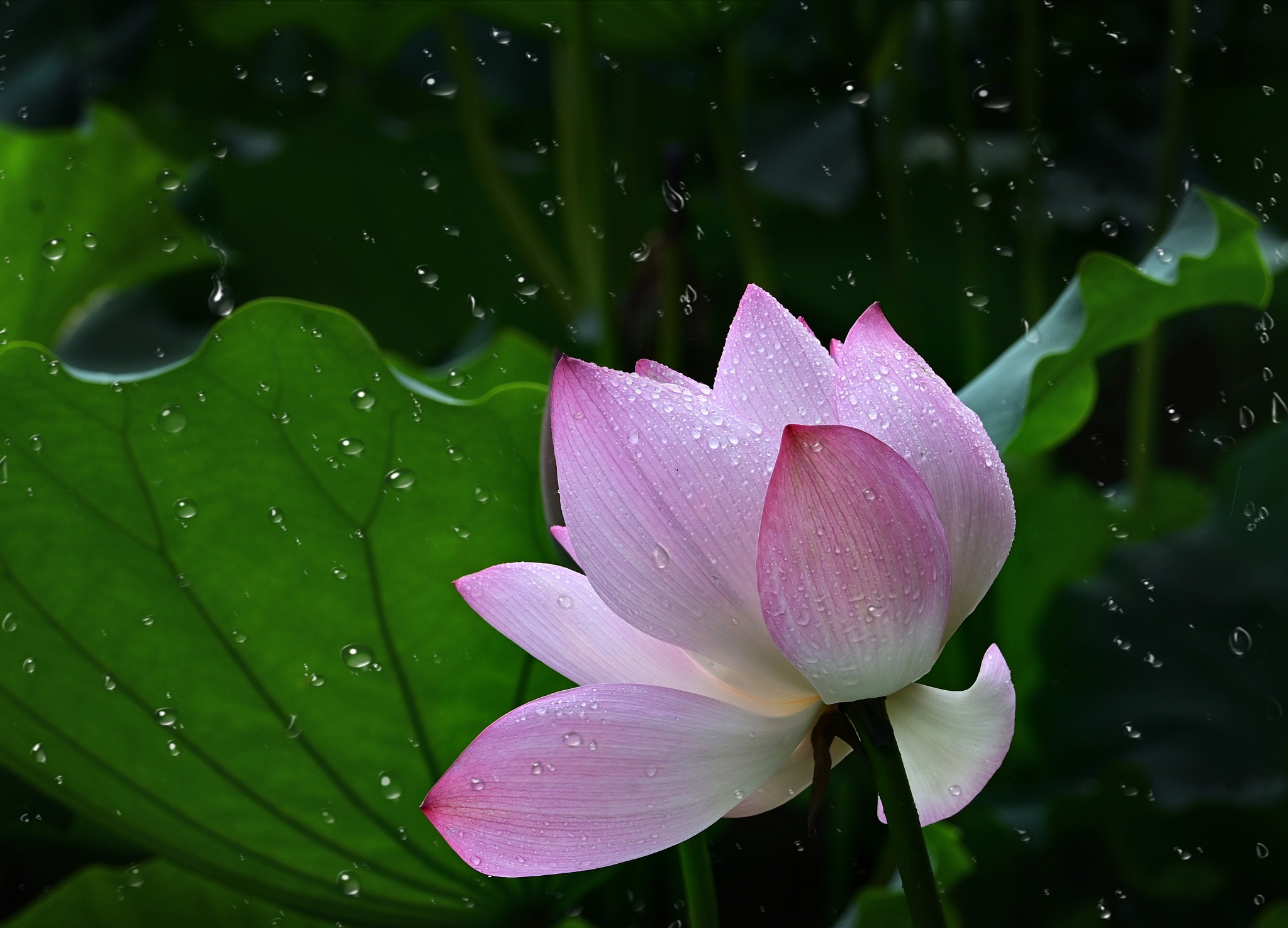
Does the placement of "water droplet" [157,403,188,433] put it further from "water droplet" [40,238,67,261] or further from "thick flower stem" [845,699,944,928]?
"water droplet" [40,238,67,261]

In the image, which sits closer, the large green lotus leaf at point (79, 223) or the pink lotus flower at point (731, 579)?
the pink lotus flower at point (731, 579)

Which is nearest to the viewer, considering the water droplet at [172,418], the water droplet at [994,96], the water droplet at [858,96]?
the water droplet at [172,418]

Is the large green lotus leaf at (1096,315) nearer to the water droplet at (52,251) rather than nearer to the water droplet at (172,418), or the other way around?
the water droplet at (172,418)

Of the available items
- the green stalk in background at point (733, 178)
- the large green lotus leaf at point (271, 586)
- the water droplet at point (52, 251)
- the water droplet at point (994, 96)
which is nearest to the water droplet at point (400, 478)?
the large green lotus leaf at point (271, 586)

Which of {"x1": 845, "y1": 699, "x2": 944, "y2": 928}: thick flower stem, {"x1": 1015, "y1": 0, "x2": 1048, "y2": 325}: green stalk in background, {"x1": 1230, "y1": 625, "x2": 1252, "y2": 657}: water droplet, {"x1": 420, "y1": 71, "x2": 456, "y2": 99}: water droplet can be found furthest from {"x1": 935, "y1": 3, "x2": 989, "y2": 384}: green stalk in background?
{"x1": 845, "y1": 699, "x2": 944, "y2": 928}: thick flower stem

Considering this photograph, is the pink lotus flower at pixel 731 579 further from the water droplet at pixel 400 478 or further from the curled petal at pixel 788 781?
the water droplet at pixel 400 478

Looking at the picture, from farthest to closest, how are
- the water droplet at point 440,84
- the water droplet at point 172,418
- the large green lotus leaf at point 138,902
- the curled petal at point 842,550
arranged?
1. the water droplet at point 440,84
2. the large green lotus leaf at point 138,902
3. the water droplet at point 172,418
4. the curled petal at point 842,550

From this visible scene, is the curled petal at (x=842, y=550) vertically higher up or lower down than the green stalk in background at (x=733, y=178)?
higher up

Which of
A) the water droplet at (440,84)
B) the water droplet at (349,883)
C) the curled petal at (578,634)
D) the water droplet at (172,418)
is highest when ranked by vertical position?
the curled petal at (578,634)
